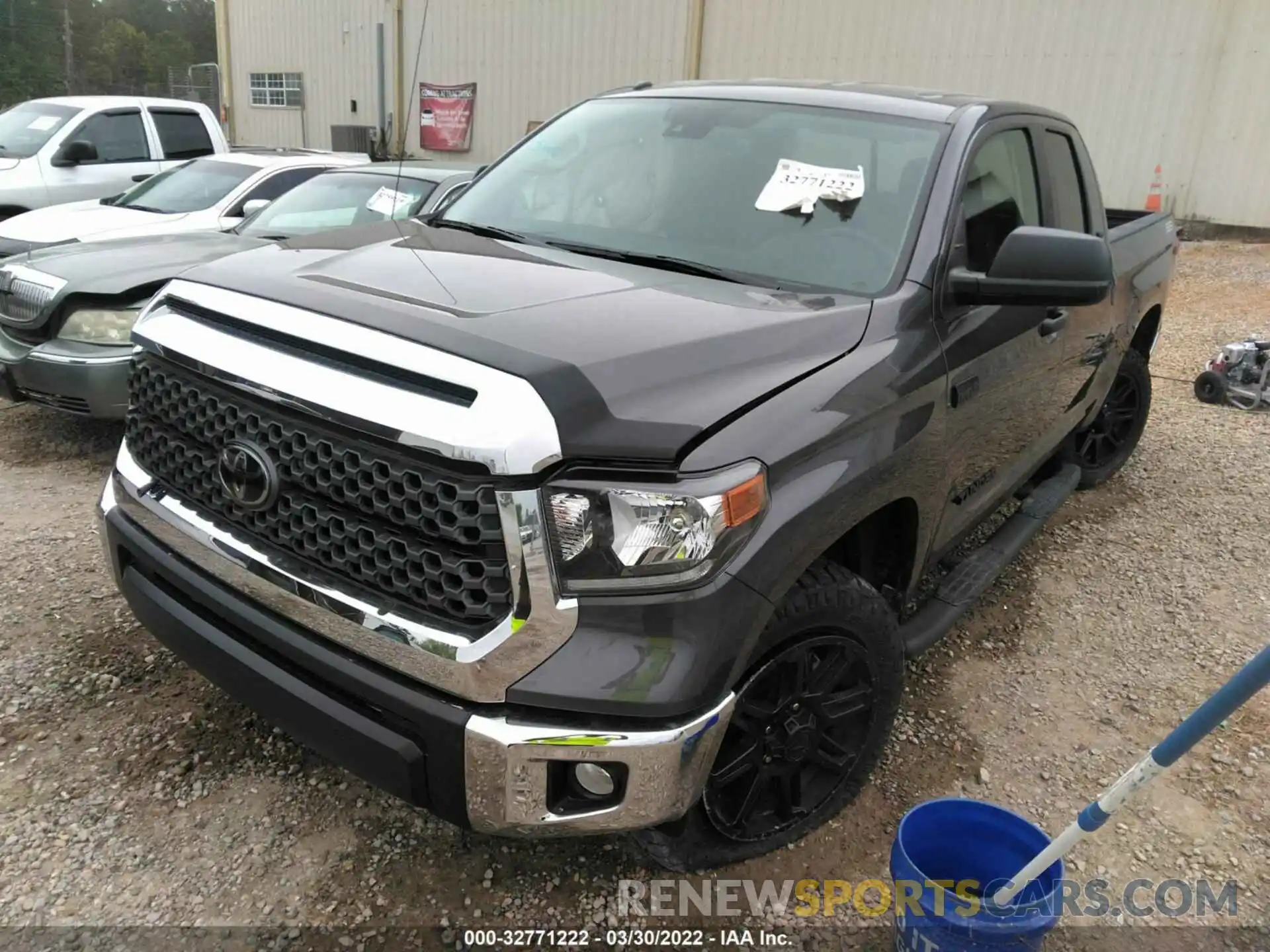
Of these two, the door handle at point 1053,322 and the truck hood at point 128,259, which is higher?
the door handle at point 1053,322

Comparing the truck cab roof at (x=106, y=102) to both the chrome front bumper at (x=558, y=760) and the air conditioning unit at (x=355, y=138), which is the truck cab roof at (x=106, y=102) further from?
the air conditioning unit at (x=355, y=138)

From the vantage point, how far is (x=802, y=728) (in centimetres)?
224

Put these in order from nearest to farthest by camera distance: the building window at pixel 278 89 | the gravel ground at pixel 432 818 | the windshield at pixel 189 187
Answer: the gravel ground at pixel 432 818 → the windshield at pixel 189 187 → the building window at pixel 278 89

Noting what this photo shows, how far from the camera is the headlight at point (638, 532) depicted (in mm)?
1686

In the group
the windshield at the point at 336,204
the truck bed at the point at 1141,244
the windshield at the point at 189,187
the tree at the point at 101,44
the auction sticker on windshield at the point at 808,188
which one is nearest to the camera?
the auction sticker on windshield at the point at 808,188

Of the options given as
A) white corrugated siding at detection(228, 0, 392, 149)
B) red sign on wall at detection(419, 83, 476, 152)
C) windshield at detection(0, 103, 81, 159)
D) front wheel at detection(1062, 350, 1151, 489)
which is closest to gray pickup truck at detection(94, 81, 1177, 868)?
front wheel at detection(1062, 350, 1151, 489)

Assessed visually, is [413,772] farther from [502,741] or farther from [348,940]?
[348,940]

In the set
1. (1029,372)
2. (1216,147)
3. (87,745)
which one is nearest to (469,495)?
(87,745)

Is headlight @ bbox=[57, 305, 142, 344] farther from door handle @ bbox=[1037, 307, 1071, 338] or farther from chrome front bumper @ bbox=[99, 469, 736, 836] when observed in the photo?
door handle @ bbox=[1037, 307, 1071, 338]

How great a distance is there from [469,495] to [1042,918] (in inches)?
55.2

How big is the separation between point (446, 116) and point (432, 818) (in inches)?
746

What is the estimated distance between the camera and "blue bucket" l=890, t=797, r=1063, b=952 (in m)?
1.86

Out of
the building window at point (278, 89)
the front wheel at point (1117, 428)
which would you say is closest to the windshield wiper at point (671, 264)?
the front wheel at point (1117, 428)

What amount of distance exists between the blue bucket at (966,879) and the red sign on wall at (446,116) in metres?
18.8
